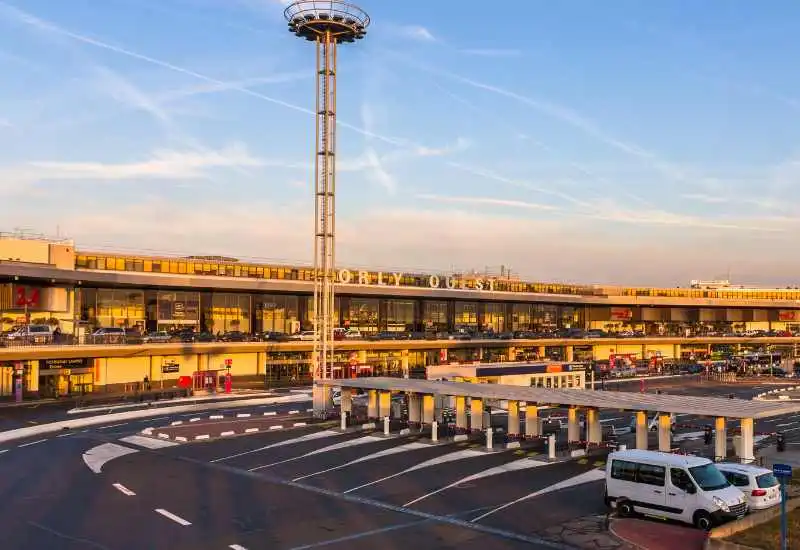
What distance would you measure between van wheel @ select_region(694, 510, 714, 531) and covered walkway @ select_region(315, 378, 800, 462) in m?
8.30

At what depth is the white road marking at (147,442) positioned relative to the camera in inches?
1720

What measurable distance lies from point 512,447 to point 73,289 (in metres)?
56.9

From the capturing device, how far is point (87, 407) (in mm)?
64312

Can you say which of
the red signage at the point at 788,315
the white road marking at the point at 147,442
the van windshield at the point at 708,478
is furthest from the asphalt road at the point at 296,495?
the red signage at the point at 788,315

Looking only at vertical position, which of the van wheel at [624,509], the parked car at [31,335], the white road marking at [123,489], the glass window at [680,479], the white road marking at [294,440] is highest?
the parked car at [31,335]

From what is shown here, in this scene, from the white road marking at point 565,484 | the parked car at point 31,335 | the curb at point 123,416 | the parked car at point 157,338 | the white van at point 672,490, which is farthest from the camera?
the parked car at point 157,338

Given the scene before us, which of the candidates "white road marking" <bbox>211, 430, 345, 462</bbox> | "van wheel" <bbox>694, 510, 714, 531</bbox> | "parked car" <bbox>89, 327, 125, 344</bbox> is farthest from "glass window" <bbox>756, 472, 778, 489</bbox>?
"parked car" <bbox>89, 327, 125, 344</bbox>

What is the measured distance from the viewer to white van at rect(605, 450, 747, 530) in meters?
25.5

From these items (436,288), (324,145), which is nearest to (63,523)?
(324,145)

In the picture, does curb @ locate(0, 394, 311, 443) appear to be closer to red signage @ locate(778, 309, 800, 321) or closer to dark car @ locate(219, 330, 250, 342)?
dark car @ locate(219, 330, 250, 342)

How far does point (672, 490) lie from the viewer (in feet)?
86.6

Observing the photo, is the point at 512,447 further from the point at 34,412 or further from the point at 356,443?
the point at 34,412

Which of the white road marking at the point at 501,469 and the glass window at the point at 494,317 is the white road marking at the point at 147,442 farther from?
the glass window at the point at 494,317

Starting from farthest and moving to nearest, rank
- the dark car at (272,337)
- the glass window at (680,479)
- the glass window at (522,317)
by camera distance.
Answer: the glass window at (522,317), the dark car at (272,337), the glass window at (680,479)
